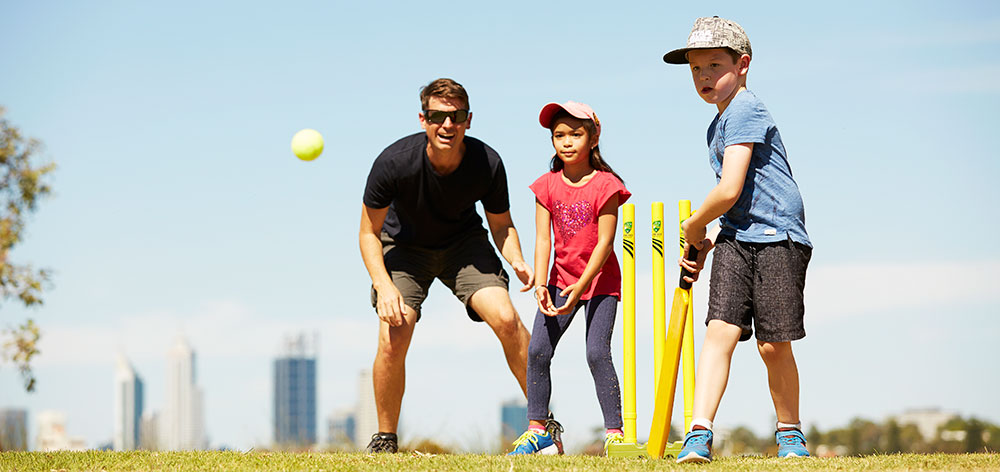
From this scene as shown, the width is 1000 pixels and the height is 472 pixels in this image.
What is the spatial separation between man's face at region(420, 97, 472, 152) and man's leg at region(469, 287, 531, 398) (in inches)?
34.5

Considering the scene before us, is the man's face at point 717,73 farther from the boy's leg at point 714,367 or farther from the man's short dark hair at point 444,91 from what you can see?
the man's short dark hair at point 444,91

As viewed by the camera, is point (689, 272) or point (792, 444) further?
point (792, 444)

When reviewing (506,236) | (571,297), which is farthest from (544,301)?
(506,236)

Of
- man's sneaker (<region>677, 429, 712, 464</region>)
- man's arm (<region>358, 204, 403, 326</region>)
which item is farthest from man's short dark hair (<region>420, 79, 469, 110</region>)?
man's sneaker (<region>677, 429, 712, 464</region>)

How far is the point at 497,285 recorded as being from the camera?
6.71 metres

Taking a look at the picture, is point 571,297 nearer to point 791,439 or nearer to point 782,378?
point 782,378

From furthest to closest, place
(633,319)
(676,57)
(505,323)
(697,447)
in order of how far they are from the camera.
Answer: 1. (505,323)
2. (633,319)
3. (676,57)
4. (697,447)

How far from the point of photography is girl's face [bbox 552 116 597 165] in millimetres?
6289

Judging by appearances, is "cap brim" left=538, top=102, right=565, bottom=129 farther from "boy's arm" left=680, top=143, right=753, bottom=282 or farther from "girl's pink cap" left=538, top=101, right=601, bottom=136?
"boy's arm" left=680, top=143, right=753, bottom=282

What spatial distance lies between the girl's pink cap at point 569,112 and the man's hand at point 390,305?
1263 millimetres

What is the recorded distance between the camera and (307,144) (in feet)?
27.9

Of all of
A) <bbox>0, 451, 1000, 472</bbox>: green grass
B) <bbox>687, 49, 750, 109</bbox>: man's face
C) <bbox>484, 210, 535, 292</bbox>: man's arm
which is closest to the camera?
<bbox>0, 451, 1000, 472</bbox>: green grass

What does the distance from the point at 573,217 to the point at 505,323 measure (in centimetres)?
79

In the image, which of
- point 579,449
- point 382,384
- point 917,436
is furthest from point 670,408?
point 917,436
